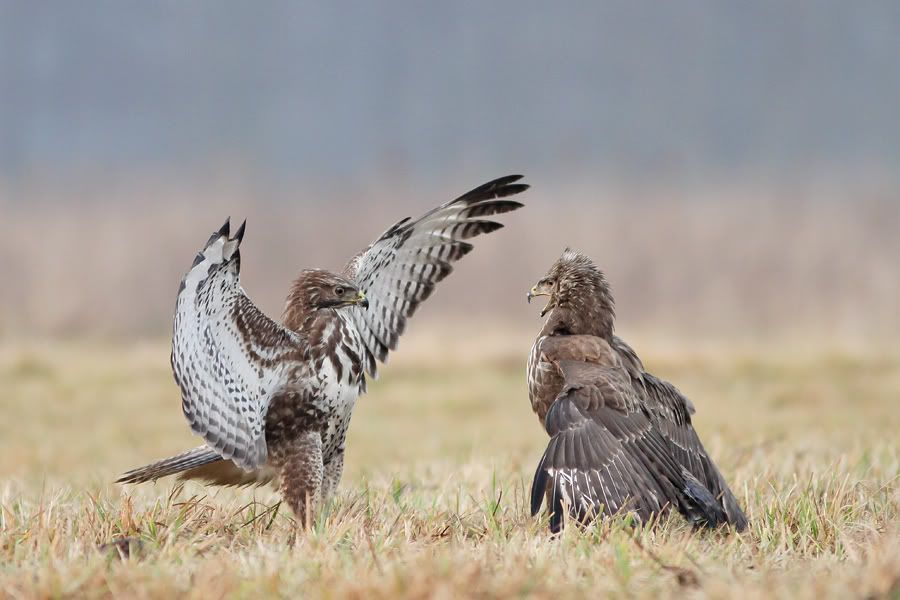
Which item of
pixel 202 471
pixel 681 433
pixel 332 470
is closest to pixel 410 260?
pixel 332 470

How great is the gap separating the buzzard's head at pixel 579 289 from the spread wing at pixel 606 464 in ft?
1.91

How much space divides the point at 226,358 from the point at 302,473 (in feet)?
1.79

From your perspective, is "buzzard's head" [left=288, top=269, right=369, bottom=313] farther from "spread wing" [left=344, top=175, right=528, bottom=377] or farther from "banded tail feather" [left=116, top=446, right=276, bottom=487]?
"banded tail feather" [left=116, top=446, right=276, bottom=487]

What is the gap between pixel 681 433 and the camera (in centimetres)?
450

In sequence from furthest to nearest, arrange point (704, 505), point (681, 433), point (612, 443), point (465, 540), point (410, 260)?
point (410, 260)
point (681, 433)
point (612, 443)
point (704, 505)
point (465, 540)

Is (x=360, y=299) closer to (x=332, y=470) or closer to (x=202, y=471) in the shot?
(x=332, y=470)

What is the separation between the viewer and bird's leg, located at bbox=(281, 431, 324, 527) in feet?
14.0

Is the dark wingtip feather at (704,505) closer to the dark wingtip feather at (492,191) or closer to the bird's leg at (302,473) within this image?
the bird's leg at (302,473)

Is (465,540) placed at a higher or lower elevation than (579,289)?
lower

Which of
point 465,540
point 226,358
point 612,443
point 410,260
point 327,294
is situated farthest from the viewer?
point 410,260

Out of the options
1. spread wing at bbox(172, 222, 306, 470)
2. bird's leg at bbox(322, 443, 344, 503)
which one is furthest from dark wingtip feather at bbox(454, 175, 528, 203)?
bird's leg at bbox(322, 443, 344, 503)

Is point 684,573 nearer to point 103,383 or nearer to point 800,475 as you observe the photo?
point 800,475

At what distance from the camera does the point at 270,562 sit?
126 inches

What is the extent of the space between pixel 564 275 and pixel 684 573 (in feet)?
6.60
